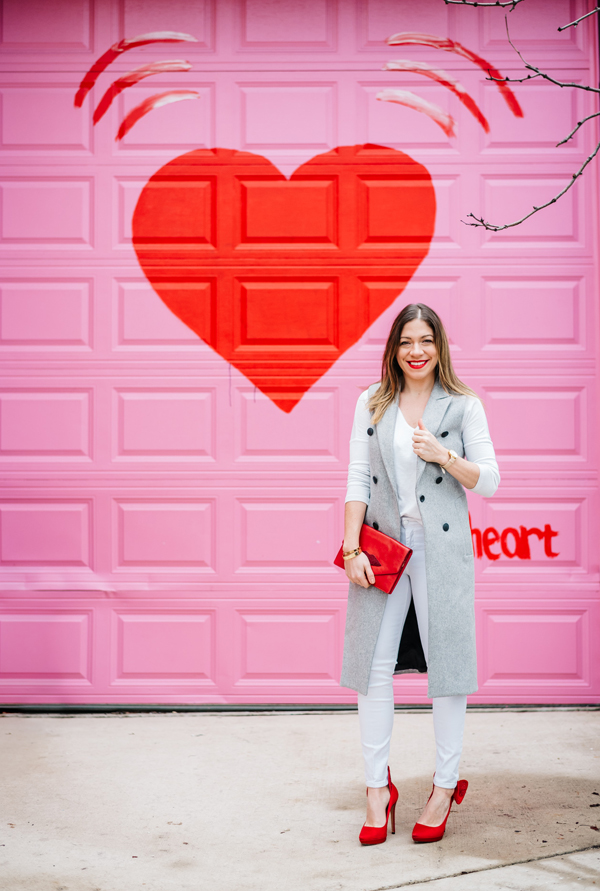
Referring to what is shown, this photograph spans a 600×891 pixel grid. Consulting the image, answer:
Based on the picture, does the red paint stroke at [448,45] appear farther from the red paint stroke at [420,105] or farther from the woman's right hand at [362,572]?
the woman's right hand at [362,572]

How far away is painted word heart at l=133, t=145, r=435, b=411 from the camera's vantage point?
4086 mm

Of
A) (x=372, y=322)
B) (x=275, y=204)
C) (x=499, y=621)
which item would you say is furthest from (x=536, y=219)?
(x=499, y=621)

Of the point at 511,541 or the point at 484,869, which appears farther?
the point at 511,541

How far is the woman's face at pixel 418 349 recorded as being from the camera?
2.63m

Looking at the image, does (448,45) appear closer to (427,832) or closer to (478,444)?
(478,444)

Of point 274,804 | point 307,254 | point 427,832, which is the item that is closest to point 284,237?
point 307,254

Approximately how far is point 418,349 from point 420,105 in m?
2.06

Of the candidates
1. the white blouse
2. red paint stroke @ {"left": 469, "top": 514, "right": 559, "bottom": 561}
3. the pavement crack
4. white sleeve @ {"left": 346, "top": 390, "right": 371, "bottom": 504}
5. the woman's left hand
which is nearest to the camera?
the pavement crack

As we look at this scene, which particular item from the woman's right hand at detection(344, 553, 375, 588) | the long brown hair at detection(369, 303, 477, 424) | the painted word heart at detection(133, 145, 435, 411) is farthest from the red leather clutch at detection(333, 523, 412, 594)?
the painted word heart at detection(133, 145, 435, 411)

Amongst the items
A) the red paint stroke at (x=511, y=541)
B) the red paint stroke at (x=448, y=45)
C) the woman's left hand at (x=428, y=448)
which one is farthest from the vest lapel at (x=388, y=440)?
the red paint stroke at (x=448, y=45)

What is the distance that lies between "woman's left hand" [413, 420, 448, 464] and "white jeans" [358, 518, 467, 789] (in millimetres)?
269

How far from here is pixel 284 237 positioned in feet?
13.4

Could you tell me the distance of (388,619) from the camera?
2582 millimetres

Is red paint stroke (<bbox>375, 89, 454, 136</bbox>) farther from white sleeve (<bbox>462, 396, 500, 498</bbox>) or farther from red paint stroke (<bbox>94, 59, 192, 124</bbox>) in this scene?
white sleeve (<bbox>462, 396, 500, 498</bbox>)
